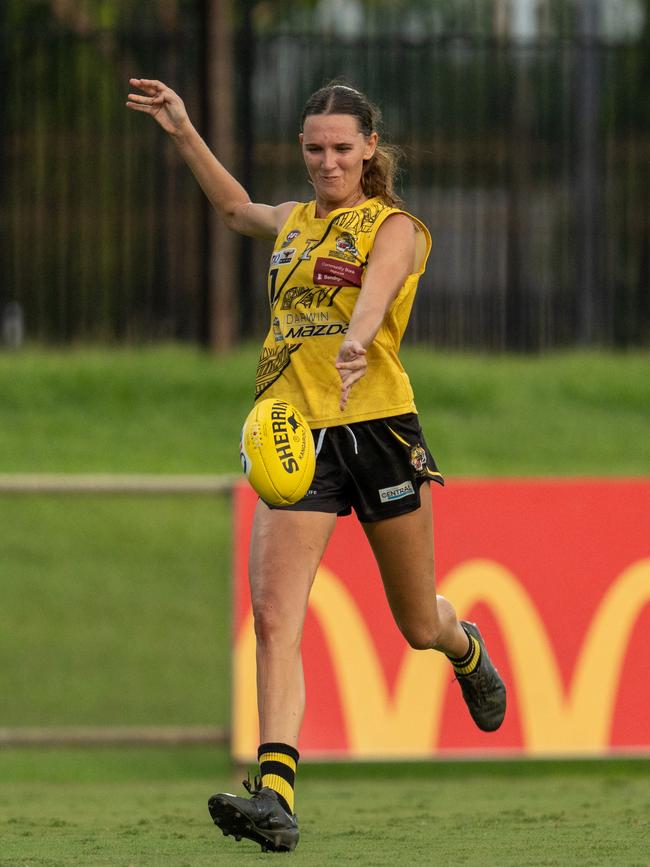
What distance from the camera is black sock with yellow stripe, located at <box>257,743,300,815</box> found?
455cm

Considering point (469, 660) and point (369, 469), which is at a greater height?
point (369, 469)

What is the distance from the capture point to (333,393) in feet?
15.5

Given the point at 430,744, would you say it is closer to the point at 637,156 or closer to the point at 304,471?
the point at 304,471

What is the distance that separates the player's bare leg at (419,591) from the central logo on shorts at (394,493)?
65mm

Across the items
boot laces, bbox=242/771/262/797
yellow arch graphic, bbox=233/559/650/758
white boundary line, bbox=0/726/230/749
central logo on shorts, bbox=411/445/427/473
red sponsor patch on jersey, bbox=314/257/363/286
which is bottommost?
white boundary line, bbox=0/726/230/749

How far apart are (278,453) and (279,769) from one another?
0.90m

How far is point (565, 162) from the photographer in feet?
41.7

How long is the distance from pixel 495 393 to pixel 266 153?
2601 mm

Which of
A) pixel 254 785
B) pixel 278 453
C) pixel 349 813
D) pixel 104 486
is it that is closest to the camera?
pixel 278 453

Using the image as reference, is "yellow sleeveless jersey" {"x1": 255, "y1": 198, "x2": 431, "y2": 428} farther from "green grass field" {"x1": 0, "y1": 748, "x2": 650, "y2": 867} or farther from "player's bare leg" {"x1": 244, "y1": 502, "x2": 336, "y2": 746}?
"green grass field" {"x1": 0, "y1": 748, "x2": 650, "y2": 867}

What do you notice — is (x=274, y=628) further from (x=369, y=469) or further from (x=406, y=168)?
(x=406, y=168)

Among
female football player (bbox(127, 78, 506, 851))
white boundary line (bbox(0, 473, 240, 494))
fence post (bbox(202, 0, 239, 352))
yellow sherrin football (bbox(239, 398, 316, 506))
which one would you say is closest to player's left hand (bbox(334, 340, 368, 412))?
female football player (bbox(127, 78, 506, 851))

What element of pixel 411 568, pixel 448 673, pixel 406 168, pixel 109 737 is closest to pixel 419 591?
pixel 411 568

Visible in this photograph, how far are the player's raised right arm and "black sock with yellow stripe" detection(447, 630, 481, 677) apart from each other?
157 cm
